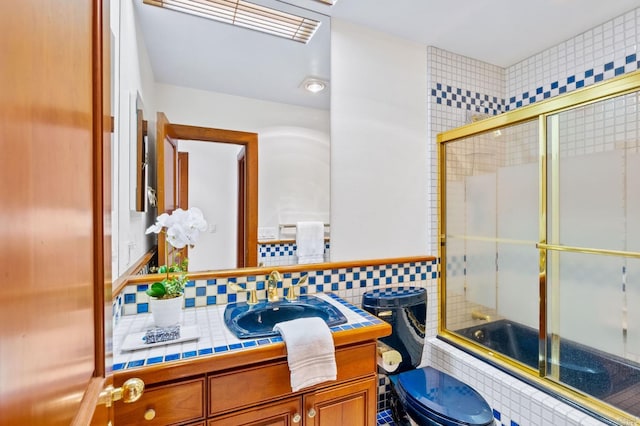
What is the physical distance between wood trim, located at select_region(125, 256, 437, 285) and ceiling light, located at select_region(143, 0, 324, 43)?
120cm

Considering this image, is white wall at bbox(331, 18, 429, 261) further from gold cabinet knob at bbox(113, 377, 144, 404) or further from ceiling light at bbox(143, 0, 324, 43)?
gold cabinet knob at bbox(113, 377, 144, 404)

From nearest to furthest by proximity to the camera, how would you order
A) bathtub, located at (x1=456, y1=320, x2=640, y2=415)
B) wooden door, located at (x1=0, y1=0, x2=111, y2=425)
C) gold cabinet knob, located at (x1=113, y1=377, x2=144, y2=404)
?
wooden door, located at (x1=0, y1=0, x2=111, y2=425) < gold cabinet knob, located at (x1=113, y1=377, x2=144, y2=404) < bathtub, located at (x1=456, y1=320, x2=640, y2=415)

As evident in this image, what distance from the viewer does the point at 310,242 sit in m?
1.65

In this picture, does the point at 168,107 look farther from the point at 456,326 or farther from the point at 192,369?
the point at 456,326

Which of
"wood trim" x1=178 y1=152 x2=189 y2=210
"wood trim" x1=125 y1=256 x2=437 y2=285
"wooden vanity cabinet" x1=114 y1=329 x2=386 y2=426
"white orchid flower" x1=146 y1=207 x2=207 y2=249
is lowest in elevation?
"wooden vanity cabinet" x1=114 y1=329 x2=386 y2=426

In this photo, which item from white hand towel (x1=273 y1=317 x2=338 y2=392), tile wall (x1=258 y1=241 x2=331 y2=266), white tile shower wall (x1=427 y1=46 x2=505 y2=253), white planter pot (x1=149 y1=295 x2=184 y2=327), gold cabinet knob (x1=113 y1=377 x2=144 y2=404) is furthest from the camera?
white tile shower wall (x1=427 y1=46 x2=505 y2=253)

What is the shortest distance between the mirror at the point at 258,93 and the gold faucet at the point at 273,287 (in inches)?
7.7

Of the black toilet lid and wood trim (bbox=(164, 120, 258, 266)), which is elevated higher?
wood trim (bbox=(164, 120, 258, 266))

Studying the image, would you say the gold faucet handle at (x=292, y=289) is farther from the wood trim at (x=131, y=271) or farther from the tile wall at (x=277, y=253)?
the wood trim at (x=131, y=271)

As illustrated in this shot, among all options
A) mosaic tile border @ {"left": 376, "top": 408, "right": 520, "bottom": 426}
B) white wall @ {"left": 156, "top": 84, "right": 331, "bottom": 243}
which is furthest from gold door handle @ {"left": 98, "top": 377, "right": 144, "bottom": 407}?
mosaic tile border @ {"left": 376, "top": 408, "right": 520, "bottom": 426}

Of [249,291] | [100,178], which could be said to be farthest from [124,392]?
[249,291]

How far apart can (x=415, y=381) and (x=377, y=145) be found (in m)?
1.24

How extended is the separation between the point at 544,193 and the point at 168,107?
1.86 meters

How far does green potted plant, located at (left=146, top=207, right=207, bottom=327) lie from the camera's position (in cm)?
111
